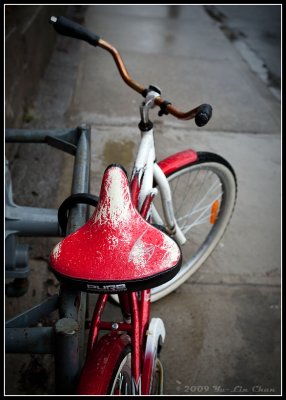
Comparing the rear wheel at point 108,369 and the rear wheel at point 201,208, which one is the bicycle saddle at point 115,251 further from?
the rear wheel at point 201,208

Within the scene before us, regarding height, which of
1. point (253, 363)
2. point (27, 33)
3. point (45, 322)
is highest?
point (27, 33)

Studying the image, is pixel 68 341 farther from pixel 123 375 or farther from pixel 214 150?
pixel 214 150

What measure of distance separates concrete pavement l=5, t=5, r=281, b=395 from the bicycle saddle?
1.20 meters

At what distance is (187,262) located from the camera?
277 centimetres

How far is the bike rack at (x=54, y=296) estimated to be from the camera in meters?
1.03

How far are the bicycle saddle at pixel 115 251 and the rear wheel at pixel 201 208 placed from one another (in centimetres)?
92

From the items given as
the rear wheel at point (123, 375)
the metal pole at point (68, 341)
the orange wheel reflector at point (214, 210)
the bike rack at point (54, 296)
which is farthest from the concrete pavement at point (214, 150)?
the metal pole at point (68, 341)

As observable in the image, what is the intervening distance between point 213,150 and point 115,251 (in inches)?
118

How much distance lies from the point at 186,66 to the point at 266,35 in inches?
106

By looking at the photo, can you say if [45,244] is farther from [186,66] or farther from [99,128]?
[186,66]

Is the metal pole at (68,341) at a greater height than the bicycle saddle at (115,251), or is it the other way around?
the bicycle saddle at (115,251)

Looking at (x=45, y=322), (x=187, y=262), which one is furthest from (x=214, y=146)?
(x=45, y=322)

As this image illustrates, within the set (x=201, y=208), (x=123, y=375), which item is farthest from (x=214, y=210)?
(x=123, y=375)

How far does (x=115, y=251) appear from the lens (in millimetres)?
1281
